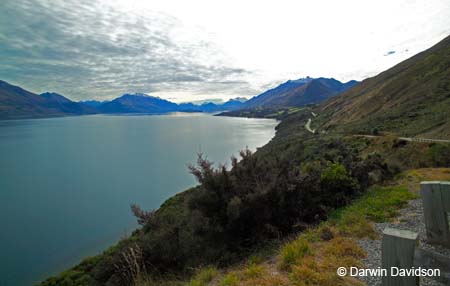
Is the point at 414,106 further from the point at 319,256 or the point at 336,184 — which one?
the point at 319,256

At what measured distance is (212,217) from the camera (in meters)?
8.17

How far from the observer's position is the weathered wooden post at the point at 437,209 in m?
3.58

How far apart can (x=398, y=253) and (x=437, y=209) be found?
2424mm

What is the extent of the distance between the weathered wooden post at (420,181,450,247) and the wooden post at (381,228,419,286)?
87.4 inches

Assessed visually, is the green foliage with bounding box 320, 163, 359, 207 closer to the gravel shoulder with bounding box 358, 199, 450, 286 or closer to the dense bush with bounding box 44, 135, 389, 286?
the dense bush with bounding box 44, 135, 389, 286

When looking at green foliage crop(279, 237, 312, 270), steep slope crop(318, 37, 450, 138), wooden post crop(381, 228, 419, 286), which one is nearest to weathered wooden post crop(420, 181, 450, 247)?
green foliage crop(279, 237, 312, 270)

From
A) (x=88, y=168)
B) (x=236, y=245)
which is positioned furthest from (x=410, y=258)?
(x=88, y=168)

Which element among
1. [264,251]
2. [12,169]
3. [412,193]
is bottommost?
[12,169]

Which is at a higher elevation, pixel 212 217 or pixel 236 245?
pixel 212 217

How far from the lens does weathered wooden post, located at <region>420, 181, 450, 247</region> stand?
3.58 m

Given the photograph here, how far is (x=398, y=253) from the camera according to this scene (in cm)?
202

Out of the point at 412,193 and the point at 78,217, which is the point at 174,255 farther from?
the point at 78,217

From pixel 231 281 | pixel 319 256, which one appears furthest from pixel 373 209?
pixel 231 281

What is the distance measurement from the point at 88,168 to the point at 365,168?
54.3 meters
